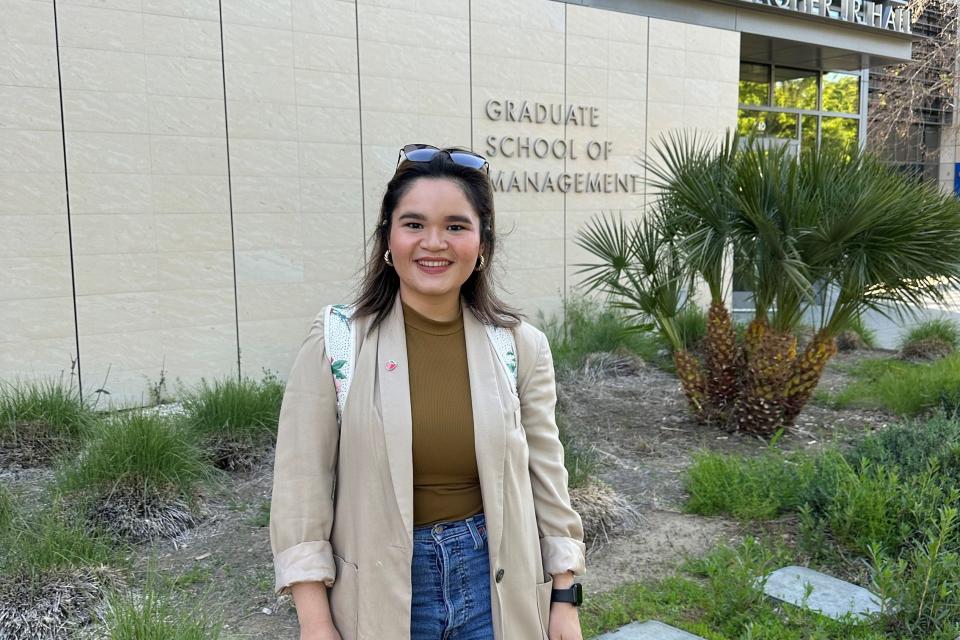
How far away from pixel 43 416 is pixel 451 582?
5.00m

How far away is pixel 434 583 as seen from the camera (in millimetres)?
1953

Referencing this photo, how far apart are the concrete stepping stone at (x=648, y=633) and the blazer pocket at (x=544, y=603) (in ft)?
5.12

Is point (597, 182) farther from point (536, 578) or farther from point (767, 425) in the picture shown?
point (536, 578)

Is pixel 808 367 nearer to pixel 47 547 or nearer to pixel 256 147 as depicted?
pixel 256 147

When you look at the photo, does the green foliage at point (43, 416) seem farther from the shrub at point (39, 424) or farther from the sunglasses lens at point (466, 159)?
the sunglasses lens at point (466, 159)

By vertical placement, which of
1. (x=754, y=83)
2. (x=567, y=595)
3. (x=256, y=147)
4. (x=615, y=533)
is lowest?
(x=615, y=533)

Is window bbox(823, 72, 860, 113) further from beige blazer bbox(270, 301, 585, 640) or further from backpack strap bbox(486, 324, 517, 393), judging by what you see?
beige blazer bbox(270, 301, 585, 640)

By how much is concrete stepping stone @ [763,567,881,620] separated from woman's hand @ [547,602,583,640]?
1.78 meters

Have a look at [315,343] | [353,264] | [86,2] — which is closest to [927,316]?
[353,264]

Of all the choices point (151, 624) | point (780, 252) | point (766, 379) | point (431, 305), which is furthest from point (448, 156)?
point (766, 379)

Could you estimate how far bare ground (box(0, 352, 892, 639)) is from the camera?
396 centimetres

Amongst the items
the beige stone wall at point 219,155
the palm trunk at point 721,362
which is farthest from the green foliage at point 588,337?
the palm trunk at point 721,362

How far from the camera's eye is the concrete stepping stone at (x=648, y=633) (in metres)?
3.47

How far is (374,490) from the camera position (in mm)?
1865
